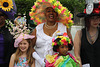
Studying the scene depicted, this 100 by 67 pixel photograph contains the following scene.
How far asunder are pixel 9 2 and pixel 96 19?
1.62 metres

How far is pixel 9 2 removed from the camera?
3.16 m

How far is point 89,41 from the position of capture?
9.40 ft

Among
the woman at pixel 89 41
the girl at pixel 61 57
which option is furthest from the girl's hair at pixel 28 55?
the woman at pixel 89 41

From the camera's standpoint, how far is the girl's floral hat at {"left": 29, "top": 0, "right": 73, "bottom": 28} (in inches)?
128

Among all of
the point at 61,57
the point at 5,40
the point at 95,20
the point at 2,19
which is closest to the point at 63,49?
the point at 61,57

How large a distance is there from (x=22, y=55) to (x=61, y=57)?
2.70ft

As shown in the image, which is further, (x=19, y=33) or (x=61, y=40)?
(x=19, y=33)

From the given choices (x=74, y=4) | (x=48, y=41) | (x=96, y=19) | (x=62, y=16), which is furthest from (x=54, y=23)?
(x=74, y=4)

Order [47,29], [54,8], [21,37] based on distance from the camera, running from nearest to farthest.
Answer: [21,37] → [54,8] → [47,29]

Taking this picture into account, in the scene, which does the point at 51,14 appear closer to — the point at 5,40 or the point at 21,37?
the point at 21,37

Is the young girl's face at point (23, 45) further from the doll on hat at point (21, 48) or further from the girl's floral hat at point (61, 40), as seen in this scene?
the girl's floral hat at point (61, 40)

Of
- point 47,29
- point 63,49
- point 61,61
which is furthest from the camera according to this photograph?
point 47,29

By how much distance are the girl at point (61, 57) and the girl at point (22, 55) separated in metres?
0.46

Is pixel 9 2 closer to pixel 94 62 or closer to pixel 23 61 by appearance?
pixel 23 61
